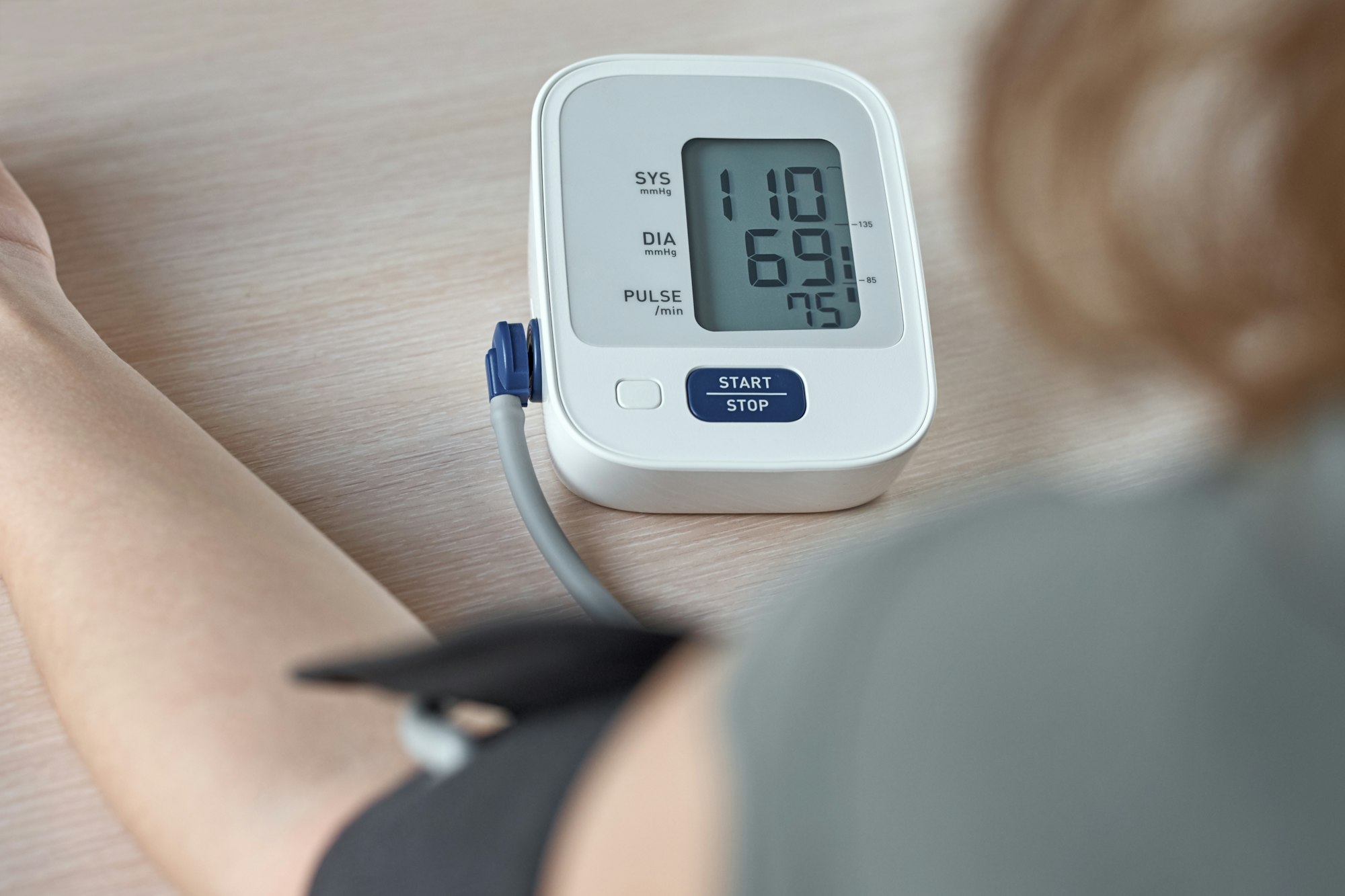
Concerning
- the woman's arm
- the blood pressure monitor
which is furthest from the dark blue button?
the woman's arm

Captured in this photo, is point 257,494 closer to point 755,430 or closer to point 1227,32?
point 755,430

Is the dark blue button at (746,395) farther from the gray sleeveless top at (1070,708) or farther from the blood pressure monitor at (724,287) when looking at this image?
the gray sleeveless top at (1070,708)

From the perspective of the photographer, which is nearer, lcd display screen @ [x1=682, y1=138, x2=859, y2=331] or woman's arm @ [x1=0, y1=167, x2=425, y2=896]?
woman's arm @ [x1=0, y1=167, x2=425, y2=896]

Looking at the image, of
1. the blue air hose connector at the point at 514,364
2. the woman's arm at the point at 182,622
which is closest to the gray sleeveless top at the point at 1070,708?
the woman's arm at the point at 182,622

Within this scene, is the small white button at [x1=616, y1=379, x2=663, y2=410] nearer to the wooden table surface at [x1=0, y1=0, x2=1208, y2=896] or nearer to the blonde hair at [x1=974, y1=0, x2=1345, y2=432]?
the wooden table surface at [x1=0, y1=0, x2=1208, y2=896]

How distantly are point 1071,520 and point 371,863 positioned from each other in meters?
0.20

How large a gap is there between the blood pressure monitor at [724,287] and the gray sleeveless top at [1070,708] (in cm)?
24

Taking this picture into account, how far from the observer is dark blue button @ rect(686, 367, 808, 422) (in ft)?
1.48

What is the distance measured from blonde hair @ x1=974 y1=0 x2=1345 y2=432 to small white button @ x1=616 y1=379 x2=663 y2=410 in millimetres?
196

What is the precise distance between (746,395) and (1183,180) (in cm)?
24

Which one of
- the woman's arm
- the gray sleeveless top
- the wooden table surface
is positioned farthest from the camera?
the wooden table surface

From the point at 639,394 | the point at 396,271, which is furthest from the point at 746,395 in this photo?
the point at 396,271

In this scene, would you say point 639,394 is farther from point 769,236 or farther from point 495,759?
point 495,759

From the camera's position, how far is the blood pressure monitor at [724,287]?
0.45 metres
